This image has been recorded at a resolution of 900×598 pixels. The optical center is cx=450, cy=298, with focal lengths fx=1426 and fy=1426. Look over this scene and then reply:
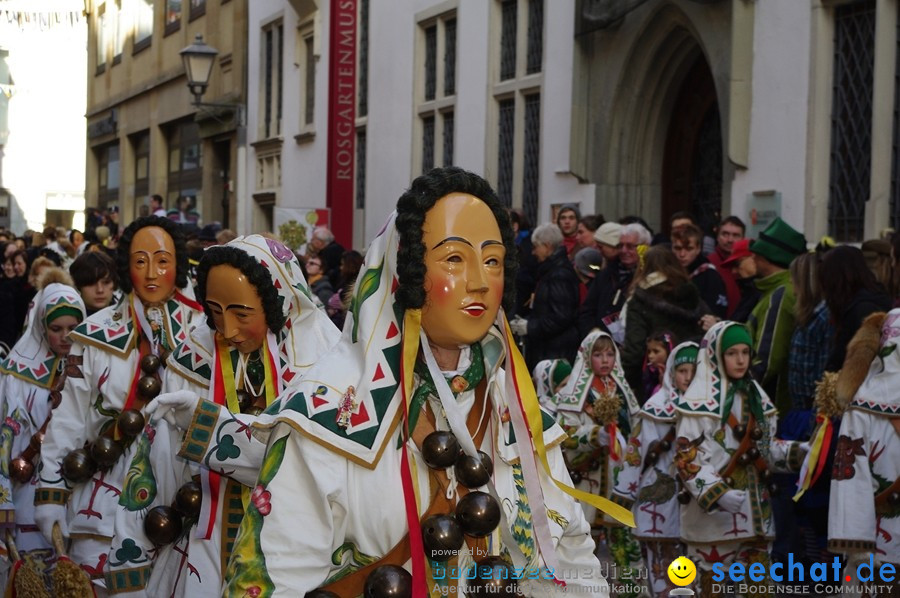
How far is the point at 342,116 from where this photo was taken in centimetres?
1997

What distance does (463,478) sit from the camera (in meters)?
3.71

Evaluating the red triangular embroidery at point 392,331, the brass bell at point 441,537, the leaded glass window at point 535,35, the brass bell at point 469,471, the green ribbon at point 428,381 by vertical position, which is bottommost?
the brass bell at point 441,537

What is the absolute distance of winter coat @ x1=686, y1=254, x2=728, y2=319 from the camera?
9664 mm

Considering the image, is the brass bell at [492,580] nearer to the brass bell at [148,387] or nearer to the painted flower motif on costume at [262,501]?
the painted flower motif on costume at [262,501]

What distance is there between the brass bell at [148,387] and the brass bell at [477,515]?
2.65 meters

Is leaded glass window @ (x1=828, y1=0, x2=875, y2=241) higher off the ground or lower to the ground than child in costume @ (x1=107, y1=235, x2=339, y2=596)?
higher

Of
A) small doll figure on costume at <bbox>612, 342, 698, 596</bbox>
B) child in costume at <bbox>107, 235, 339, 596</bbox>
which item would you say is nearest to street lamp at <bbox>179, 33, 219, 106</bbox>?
small doll figure on costume at <bbox>612, 342, 698, 596</bbox>

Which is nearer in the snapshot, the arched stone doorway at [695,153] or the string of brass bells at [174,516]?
the string of brass bells at [174,516]

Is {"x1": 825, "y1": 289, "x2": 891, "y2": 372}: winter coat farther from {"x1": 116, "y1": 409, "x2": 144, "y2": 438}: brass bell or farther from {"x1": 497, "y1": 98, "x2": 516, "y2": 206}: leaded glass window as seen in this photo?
{"x1": 497, "y1": 98, "x2": 516, "y2": 206}: leaded glass window

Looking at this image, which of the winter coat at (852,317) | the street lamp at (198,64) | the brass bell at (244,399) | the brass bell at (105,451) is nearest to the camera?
the brass bell at (244,399)

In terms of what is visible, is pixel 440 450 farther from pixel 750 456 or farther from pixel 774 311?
pixel 774 311

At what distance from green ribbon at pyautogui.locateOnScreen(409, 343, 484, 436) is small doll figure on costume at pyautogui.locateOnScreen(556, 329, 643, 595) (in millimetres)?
4630

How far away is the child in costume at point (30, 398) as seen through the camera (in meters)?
7.13

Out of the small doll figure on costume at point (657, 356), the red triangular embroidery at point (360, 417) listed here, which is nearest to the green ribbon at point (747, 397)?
the small doll figure on costume at point (657, 356)
